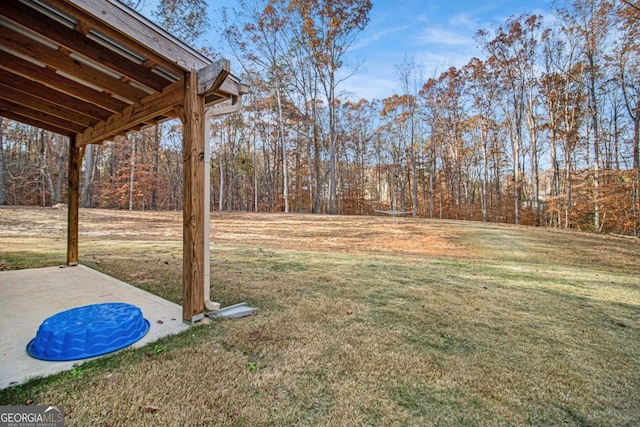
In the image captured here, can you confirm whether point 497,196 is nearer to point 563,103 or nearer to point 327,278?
point 563,103

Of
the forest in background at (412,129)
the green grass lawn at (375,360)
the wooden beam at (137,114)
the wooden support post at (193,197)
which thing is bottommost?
the green grass lawn at (375,360)

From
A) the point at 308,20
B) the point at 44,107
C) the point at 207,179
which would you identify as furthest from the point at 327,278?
the point at 308,20

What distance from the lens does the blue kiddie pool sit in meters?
1.74

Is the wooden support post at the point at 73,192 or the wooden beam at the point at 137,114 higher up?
the wooden beam at the point at 137,114

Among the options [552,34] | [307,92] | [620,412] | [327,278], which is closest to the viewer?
[620,412]

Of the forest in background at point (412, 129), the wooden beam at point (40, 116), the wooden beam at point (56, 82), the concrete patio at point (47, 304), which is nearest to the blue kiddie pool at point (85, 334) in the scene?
the concrete patio at point (47, 304)

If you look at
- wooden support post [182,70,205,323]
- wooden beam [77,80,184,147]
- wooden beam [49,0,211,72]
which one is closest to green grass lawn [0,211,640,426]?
wooden support post [182,70,205,323]

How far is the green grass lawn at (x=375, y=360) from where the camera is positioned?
140cm

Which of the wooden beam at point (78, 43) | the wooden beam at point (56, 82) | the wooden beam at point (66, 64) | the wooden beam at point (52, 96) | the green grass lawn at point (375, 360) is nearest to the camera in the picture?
the green grass lawn at point (375, 360)

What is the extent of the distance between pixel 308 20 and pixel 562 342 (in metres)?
14.6

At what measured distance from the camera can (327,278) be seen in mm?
3861

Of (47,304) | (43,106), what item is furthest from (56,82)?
(47,304)

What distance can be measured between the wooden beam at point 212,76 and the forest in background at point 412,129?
11515mm

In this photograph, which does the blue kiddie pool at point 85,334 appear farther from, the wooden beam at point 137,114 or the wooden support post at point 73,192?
the wooden support post at point 73,192
